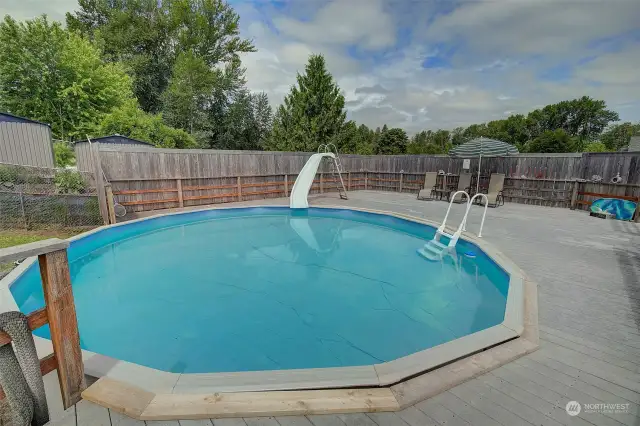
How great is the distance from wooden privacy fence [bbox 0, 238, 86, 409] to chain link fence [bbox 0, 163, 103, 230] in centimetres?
644

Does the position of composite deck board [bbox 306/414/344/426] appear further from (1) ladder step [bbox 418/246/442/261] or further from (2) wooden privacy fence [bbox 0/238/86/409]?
(1) ladder step [bbox 418/246/442/261]

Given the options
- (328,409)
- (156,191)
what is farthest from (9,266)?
(328,409)

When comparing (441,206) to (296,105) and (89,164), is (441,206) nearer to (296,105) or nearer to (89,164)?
(89,164)

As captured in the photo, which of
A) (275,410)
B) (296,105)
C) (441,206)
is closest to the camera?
(275,410)

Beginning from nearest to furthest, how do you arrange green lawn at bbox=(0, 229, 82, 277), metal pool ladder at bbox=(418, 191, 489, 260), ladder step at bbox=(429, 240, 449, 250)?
green lawn at bbox=(0, 229, 82, 277)
metal pool ladder at bbox=(418, 191, 489, 260)
ladder step at bbox=(429, 240, 449, 250)

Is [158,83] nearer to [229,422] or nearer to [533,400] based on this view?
[229,422]

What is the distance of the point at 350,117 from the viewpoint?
22.4m

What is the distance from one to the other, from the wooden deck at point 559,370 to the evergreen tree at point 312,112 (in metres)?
17.5

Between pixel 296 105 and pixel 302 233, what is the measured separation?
15.4m

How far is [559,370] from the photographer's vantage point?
218cm

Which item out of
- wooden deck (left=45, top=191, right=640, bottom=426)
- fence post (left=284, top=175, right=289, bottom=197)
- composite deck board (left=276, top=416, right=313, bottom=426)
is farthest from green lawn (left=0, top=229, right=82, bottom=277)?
fence post (left=284, top=175, right=289, bottom=197)

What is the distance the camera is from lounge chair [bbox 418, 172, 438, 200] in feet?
37.1

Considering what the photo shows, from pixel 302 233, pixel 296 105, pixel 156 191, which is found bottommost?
pixel 302 233

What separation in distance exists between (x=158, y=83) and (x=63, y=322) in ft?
77.4
